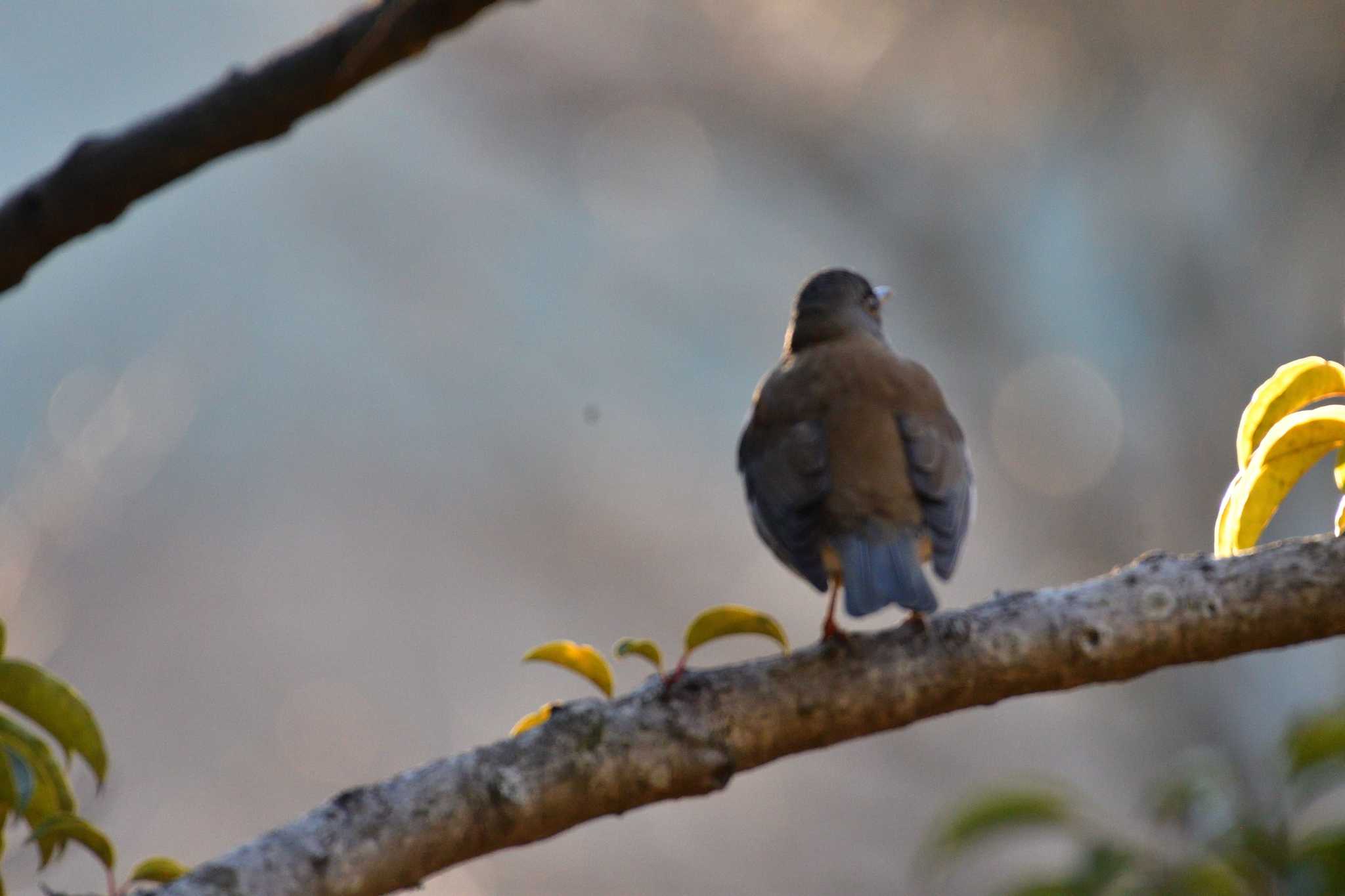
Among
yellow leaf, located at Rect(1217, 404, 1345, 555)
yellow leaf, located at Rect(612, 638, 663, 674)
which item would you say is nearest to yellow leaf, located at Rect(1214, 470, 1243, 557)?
yellow leaf, located at Rect(1217, 404, 1345, 555)

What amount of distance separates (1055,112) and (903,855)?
6.38 m

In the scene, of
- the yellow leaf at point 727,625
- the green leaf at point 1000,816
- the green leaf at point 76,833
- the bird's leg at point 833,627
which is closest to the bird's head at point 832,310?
the bird's leg at point 833,627

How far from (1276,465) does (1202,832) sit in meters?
0.80

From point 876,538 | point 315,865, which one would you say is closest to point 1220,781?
point 876,538

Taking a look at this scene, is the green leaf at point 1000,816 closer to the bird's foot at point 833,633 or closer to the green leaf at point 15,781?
the bird's foot at point 833,633

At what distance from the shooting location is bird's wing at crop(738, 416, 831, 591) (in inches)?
118

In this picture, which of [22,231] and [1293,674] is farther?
[1293,674]

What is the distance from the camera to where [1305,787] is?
2650 millimetres

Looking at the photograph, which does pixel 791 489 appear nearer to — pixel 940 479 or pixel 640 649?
pixel 940 479

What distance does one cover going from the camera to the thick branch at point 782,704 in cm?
190

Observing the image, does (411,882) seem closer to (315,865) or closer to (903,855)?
(315,865)

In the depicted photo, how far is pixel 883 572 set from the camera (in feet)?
9.37

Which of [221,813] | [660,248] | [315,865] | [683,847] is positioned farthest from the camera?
[660,248]

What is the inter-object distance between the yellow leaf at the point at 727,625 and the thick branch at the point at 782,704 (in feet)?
0.20
